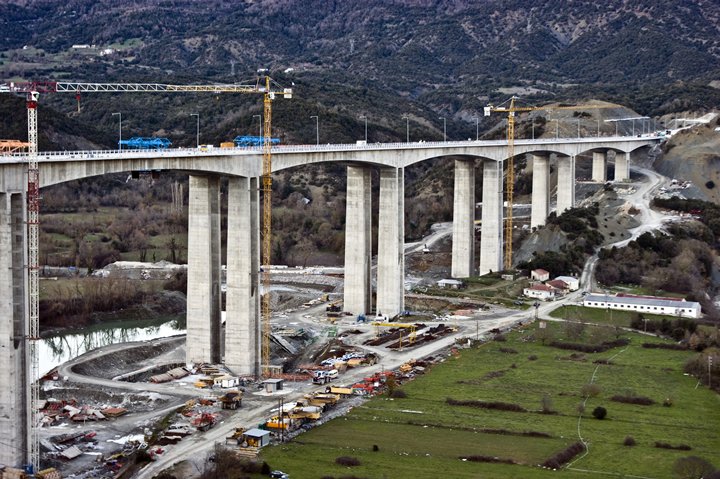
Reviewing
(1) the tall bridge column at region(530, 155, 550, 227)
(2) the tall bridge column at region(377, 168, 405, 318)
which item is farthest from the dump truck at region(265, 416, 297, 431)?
(1) the tall bridge column at region(530, 155, 550, 227)

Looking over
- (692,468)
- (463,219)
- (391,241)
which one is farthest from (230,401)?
(463,219)

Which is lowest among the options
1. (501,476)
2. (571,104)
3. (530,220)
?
(501,476)

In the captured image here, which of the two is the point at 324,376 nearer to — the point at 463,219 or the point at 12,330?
the point at 12,330

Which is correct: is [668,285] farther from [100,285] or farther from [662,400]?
[100,285]

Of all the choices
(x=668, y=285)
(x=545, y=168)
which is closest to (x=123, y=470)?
(x=668, y=285)

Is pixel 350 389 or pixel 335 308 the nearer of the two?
pixel 350 389
